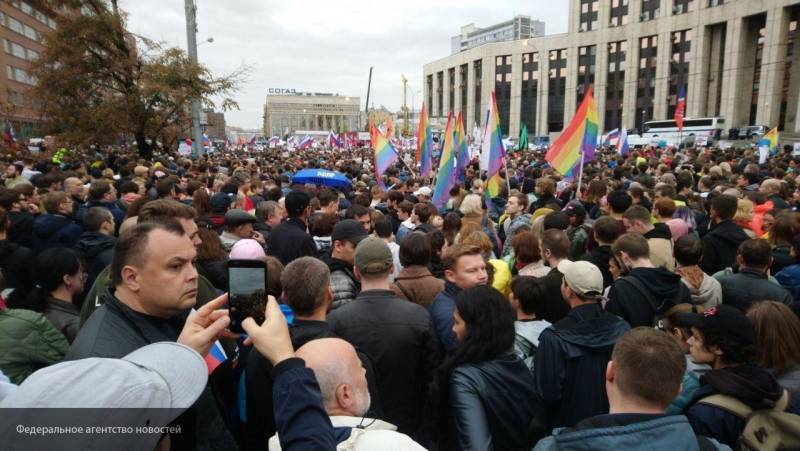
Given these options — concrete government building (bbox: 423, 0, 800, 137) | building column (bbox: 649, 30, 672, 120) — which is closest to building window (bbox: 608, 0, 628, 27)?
concrete government building (bbox: 423, 0, 800, 137)

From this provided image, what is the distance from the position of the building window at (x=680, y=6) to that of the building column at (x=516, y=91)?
21.8 meters

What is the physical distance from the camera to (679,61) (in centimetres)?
5919

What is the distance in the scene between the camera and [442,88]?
90.8m

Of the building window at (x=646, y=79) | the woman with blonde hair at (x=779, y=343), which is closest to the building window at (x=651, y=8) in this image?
the building window at (x=646, y=79)

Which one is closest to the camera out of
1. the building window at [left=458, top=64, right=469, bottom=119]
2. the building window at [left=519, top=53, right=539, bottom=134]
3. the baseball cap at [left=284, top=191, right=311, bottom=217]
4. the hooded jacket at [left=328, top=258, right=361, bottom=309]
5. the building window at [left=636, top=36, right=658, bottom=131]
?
the hooded jacket at [left=328, top=258, right=361, bottom=309]


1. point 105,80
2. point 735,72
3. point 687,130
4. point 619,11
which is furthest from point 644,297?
point 619,11

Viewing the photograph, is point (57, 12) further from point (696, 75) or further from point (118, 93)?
point (696, 75)

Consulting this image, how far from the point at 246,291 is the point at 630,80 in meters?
70.9

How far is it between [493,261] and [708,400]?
225 cm

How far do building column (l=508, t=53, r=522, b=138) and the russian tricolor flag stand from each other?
76060 mm

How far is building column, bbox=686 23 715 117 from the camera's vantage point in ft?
176

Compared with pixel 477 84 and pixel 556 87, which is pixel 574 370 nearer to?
pixel 556 87

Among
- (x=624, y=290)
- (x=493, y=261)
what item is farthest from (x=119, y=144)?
(x=624, y=290)

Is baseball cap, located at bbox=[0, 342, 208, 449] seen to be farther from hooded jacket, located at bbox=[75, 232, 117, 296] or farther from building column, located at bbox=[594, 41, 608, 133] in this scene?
building column, located at bbox=[594, 41, 608, 133]
